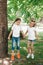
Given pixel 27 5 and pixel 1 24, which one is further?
pixel 27 5

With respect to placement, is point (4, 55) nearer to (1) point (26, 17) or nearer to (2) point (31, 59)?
(2) point (31, 59)

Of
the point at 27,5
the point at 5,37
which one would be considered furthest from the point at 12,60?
the point at 27,5

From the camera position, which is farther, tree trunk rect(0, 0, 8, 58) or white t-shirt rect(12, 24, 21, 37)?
tree trunk rect(0, 0, 8, 58)

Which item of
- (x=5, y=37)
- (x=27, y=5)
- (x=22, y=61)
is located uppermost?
(x=27, y=5)

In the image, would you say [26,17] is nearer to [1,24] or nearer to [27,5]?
[27,5]

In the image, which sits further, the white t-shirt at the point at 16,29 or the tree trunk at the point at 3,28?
the tree trunk at the point at 3,28

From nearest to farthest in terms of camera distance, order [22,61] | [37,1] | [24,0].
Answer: [22,61] → [37,1] → [24,0]

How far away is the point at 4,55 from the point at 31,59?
3.36 feet

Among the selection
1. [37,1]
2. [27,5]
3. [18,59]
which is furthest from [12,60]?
[27,5]

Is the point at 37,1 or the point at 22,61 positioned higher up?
the point at 37,1

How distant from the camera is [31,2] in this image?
1330cm

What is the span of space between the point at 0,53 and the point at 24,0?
4647mm

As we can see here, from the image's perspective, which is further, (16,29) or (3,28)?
(3,28)

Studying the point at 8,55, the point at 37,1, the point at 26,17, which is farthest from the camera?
the point at 26,17
